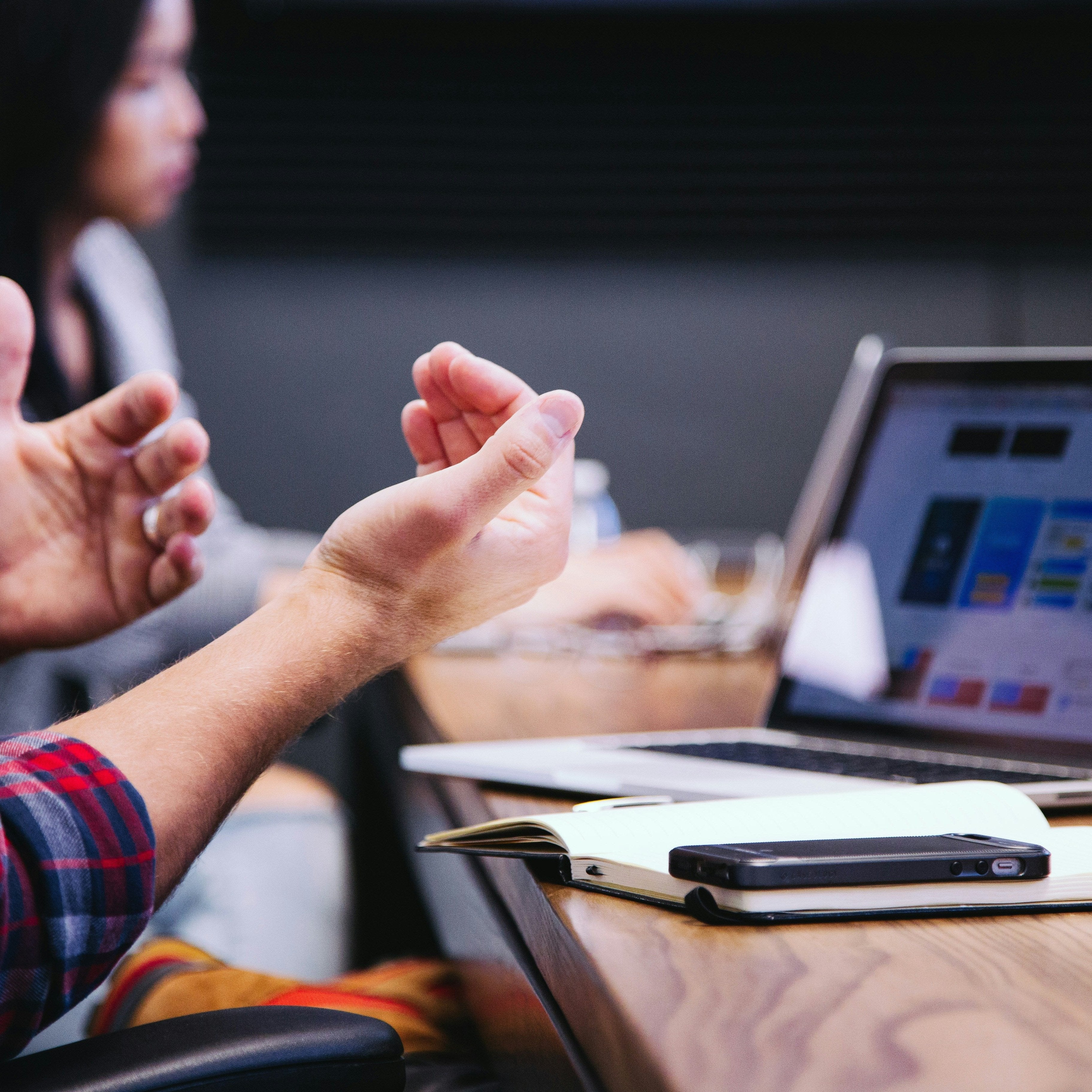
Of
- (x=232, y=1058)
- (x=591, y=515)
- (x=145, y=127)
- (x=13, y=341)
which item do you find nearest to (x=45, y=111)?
(x=145, y=127)

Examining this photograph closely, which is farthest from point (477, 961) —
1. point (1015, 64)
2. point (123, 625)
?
point (1015, 64)

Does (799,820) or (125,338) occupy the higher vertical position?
(125,338)

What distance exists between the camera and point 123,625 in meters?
1.01

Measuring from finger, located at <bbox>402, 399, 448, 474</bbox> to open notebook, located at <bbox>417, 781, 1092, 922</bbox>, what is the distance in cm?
31

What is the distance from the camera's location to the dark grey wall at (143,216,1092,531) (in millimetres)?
2865

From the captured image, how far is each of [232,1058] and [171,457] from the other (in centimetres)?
55

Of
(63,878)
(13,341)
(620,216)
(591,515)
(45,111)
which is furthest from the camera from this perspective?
(620,216)

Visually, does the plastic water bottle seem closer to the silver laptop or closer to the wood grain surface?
the wood grain surface

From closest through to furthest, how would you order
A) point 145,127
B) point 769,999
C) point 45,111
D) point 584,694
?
point 769,999
point 584,694
point 45,111
point 145,127

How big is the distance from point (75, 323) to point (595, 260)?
54.2 inches

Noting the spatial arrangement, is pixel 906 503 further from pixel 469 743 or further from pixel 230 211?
pixel 230 211

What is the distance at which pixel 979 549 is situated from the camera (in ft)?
3.04

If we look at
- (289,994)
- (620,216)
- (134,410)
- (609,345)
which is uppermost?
(620,216)

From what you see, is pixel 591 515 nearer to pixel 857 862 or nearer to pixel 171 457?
pixel 171 457
